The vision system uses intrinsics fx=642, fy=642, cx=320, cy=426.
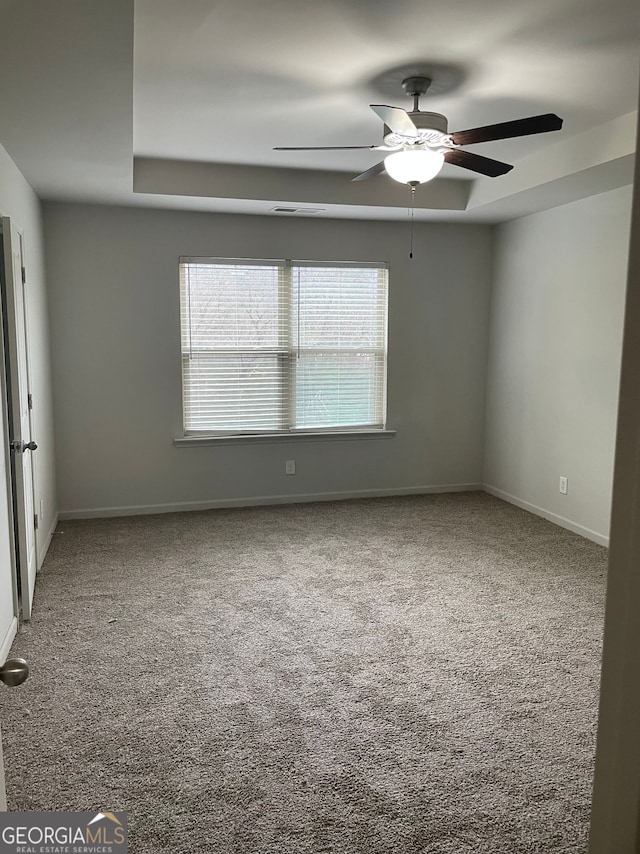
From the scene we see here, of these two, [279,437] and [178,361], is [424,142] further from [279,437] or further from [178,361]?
[279,437]

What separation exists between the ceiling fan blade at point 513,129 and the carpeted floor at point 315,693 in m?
2.29

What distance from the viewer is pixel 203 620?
3359mm

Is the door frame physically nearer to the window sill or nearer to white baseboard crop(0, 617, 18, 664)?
white baseboard crop(0, 617, 18, 664)

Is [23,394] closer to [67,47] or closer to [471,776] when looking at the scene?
[67,47]

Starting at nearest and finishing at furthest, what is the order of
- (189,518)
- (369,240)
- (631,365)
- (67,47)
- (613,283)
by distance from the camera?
(631,365) → (67,47) → (613,283) → (189,518) → (369,240)

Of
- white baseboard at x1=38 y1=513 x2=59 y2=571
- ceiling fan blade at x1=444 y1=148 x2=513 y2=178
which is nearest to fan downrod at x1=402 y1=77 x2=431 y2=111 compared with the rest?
ceiling fan blade at x1=444 y1=148 x2=513 y2=178

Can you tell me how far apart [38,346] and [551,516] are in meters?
4.00

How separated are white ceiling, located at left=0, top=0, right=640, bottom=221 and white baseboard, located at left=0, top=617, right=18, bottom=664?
2301 mm

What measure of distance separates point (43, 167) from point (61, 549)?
2427 millimetres

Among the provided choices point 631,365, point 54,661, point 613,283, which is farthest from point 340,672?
point 613,283

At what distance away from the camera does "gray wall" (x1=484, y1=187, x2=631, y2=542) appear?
173 inches

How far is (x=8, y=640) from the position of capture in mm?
2996

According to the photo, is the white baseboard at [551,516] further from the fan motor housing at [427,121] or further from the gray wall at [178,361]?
the fan motor housing at [427,121]

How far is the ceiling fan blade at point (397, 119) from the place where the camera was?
2.49 metres
